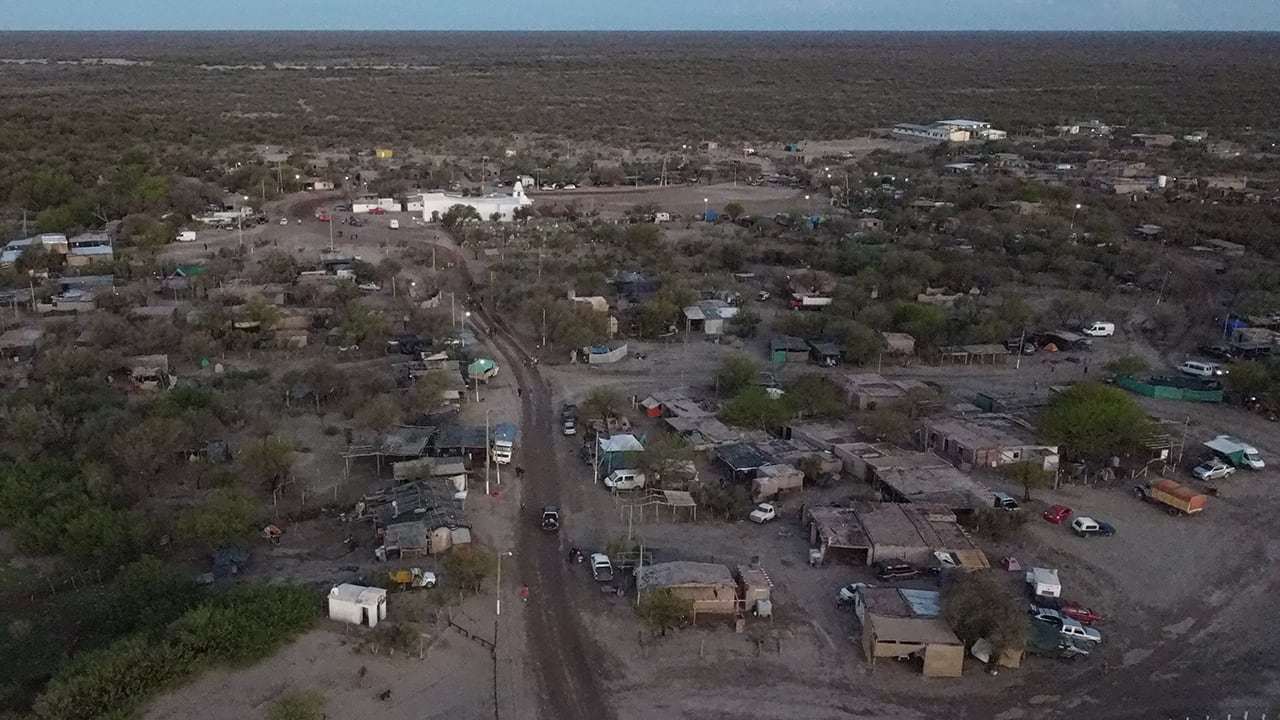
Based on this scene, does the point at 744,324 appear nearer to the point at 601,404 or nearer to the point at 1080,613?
the point at 601,404

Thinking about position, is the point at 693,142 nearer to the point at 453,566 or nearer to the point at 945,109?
the point at 945,109

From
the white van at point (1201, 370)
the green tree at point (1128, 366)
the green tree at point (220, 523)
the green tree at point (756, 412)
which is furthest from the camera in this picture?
the white van at point (1201, 370)

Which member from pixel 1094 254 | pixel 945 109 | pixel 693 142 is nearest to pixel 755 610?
pixel 1094 254

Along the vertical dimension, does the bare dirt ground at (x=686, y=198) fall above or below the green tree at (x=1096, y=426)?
above

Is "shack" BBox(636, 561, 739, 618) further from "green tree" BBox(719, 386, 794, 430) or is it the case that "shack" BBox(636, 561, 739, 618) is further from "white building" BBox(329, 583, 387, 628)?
"green tree" BBox(719, 386, 794, 430)

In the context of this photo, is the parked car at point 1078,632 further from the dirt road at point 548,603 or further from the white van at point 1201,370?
the white van at point 1201,370

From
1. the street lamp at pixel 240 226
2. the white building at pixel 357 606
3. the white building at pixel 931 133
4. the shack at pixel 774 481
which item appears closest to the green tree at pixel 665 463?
the shack at pixel 774 481

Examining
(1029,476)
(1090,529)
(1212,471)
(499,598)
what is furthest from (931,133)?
(499,598)
